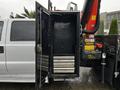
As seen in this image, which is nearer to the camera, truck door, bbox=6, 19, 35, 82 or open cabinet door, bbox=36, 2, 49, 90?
open cabinet door, bbox=36, 2, 49, 90

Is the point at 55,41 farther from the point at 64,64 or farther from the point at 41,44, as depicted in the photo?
the point at 41,44

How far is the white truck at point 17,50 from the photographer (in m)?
6.72

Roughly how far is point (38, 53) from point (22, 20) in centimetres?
176

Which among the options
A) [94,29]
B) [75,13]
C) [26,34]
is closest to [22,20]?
[26,34]

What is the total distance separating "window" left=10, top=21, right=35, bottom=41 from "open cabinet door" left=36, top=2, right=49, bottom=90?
54 cm

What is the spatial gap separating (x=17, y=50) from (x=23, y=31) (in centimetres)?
54

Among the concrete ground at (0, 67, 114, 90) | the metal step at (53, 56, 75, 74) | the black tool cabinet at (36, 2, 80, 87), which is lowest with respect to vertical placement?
the concrete ground at (0, 67, 114, 90)

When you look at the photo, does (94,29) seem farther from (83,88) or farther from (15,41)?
(15,41)

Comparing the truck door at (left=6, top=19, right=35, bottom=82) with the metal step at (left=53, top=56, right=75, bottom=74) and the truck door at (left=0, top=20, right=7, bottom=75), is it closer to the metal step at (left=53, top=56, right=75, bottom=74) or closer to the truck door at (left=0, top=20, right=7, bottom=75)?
the truck door at (left=0, top=20, right=7, bottom=75)

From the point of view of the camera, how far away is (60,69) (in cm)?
684

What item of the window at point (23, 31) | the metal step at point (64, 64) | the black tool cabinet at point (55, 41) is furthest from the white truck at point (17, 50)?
the metal step at point (64, 64)

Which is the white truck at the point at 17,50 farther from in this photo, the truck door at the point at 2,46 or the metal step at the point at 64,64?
the metal step at the point at 64,64

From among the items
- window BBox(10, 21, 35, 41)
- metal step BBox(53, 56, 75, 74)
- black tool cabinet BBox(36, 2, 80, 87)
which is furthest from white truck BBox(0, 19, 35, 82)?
metal step BBox(53, 56, 75, 74)

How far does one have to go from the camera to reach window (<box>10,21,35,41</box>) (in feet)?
22.4
